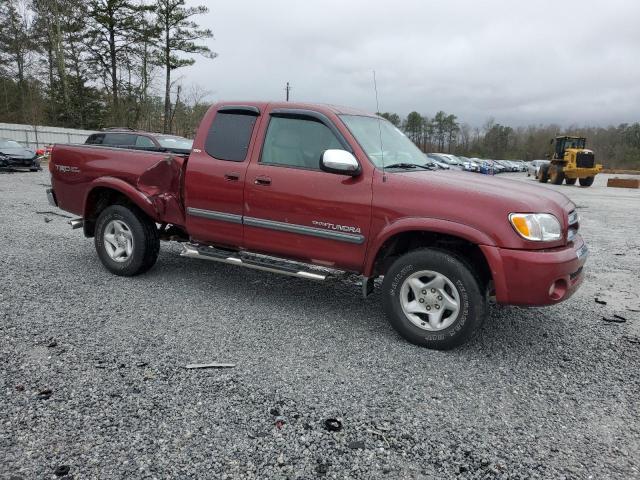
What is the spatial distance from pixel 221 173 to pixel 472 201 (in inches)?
93.7

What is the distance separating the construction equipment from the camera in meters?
26.7

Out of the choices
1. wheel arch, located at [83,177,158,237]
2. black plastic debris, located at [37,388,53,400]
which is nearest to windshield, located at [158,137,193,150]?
wheel arch, located at [83,177,158,237]

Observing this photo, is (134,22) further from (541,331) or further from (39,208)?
(541,331)

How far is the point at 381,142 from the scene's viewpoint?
4.46 m

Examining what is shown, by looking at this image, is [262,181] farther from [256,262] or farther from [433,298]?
[433,298]

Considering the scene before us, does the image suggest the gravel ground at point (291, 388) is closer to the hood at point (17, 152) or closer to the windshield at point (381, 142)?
the windshield at point (381, 142)

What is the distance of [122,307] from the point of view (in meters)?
4.49

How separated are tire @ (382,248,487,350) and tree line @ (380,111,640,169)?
244 feet

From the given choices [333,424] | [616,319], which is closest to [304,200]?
[333,424]

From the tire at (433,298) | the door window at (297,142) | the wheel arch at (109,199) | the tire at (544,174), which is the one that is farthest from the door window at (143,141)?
the tire at (544,174)

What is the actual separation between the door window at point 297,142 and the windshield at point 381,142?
24 centimetres

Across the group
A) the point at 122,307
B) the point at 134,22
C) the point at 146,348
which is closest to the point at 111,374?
the point at 146,348

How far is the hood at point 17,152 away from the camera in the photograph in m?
18.8

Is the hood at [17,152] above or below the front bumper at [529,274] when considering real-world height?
above
